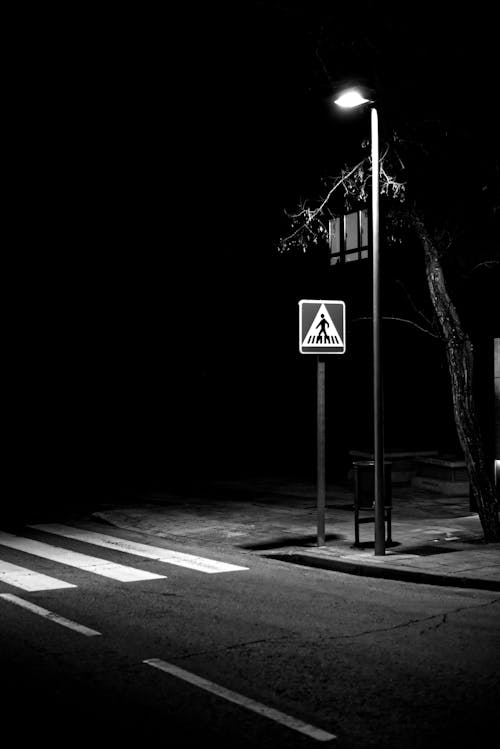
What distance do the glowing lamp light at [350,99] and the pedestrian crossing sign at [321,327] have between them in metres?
2.87

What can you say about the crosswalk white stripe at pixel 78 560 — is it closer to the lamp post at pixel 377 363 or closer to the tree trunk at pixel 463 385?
the lamp post at pixel 377 363

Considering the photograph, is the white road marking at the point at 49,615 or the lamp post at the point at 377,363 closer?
the white road marking at the point at 49,615

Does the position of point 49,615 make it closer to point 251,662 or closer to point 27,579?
point 27,579

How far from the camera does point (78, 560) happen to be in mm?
12133

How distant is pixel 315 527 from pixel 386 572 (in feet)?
13.8

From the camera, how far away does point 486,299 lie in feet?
54.5

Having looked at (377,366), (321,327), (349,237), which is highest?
(349,237)

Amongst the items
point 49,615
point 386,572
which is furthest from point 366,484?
point 49,615

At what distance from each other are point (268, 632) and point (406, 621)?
4.61 ft

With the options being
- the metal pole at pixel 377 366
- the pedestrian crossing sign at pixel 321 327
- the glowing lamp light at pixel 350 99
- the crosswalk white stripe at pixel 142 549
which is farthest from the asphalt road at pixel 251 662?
the glowing lamp light at pixel 350 99

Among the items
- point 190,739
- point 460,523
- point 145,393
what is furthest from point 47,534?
point 145,393

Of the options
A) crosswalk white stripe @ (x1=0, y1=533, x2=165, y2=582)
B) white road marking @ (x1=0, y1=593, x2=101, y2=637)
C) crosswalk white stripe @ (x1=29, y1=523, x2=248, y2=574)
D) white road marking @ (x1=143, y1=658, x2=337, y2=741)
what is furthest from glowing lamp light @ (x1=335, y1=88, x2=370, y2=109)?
white road marking @ (x1=143, y1=658, x2=337, y2=741)

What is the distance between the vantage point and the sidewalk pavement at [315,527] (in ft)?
36.7

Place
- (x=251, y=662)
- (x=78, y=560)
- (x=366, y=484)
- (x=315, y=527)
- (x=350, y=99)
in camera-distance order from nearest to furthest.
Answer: (x=251, y=662), (x=350, y=99), (x=78, y=560), (x=366, y=484), (x=315, y=527)
